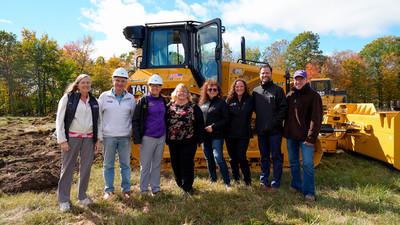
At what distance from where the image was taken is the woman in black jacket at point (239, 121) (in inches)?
202

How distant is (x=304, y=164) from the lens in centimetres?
486

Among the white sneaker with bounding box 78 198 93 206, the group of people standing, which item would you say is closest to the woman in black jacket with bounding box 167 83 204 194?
the group of people standing

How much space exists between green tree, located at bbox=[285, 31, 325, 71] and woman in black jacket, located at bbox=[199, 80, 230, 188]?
41.5 m

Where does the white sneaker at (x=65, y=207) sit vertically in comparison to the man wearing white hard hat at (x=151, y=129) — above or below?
below

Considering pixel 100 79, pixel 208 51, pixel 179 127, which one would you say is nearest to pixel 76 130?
pixel 179 127

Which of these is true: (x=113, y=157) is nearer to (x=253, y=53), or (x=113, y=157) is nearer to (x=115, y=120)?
(x=115, y=120)

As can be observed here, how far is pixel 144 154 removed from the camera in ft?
16.0

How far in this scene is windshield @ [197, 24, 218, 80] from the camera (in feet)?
22.1

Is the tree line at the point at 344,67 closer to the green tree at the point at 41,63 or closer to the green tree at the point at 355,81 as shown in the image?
the green tree at the point at 355,81

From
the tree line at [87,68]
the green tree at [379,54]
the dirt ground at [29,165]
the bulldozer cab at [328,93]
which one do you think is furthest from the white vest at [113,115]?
the green tree at [379,54]

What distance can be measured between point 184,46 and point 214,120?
7.43 ft

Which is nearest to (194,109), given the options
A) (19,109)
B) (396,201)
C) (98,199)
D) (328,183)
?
(98,199)

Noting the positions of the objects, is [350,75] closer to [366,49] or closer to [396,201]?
[366,49]

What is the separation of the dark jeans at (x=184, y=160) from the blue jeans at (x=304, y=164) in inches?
60.4
